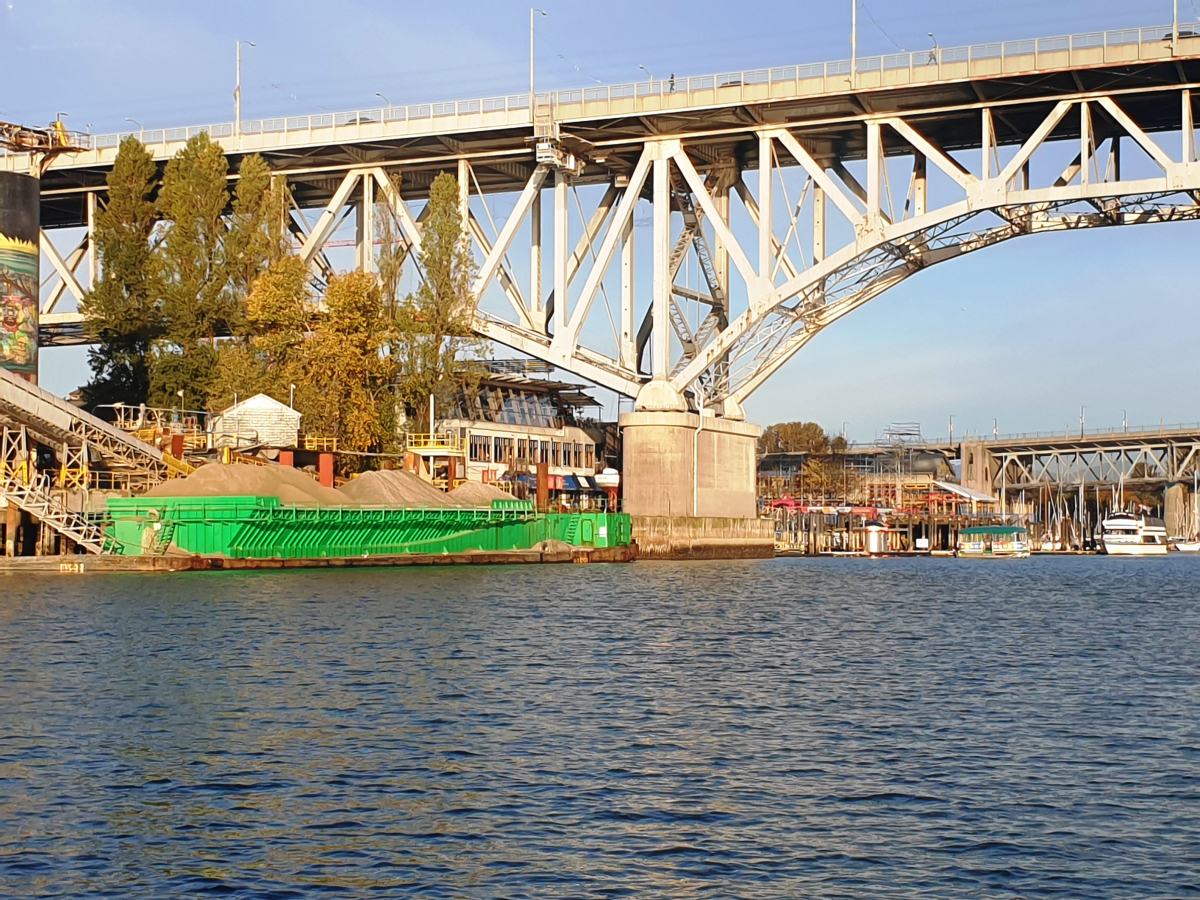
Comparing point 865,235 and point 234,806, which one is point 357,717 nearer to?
point 234,806

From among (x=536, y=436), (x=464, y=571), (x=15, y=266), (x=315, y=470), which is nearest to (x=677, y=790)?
(x=464, y=571)

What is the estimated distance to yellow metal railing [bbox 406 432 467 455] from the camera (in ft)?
294

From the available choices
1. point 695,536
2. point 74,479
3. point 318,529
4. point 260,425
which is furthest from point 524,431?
point 74,479

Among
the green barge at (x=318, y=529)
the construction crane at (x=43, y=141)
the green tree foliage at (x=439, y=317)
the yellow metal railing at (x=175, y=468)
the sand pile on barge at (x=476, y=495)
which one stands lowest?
the green barge at (x=318, y=529)

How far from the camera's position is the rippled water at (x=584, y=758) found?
58.8ft

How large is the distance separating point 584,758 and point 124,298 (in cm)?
7443

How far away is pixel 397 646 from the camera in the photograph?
128 feet

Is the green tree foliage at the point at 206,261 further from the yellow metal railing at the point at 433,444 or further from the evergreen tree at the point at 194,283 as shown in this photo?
the yellow metal railing at the point at 433,444

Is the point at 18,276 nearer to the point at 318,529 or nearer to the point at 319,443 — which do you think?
the point at 319,443

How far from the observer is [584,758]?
24109 millimetres

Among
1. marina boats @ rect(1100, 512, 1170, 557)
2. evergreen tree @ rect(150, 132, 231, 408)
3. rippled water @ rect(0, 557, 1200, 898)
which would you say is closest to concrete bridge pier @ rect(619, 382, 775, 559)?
evergreen tree @ rect(150, 132, 231, 408)

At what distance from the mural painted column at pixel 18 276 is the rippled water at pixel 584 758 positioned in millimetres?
40200

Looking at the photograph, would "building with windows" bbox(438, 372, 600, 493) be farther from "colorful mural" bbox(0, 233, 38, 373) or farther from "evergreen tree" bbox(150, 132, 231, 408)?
"colorful mural" bbox(0, 233, 38, 373)

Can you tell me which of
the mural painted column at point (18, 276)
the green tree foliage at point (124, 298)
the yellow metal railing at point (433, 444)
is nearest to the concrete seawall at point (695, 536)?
the yellow metal railing at point (433, 444)
